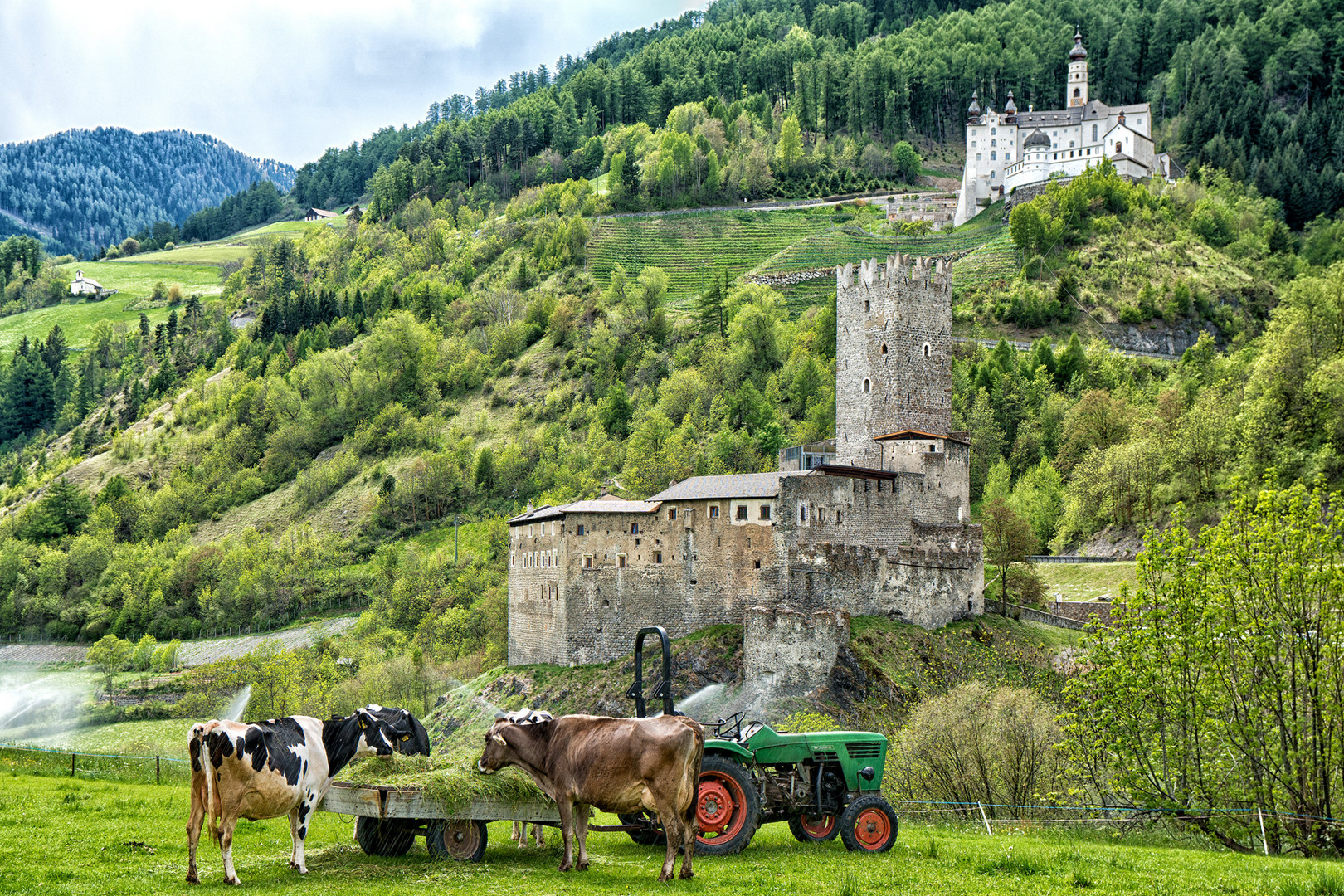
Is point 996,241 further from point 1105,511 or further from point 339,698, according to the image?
point 339,698

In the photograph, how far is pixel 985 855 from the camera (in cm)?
1886

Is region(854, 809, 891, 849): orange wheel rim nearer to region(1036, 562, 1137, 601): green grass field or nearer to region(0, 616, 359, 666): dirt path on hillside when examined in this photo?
region(1036, 562, 1137, 601): green grass field

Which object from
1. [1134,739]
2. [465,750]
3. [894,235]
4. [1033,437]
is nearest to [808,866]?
[465,750]

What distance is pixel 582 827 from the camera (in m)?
18.0

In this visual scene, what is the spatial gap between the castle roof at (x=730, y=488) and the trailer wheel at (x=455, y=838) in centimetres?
3806

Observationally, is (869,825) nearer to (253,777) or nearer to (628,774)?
(628,774)

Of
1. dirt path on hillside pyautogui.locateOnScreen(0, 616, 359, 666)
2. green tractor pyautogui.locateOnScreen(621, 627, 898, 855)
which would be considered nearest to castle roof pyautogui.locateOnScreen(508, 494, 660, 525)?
green tractor pyautogui.locateOnScreen(621, 627, 898, 855)

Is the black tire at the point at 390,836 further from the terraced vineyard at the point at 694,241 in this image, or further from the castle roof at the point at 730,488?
the terraced vineyard at the point at 694,241

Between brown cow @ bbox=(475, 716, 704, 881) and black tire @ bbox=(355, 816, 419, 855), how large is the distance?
99.7 inches

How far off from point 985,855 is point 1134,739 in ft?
26.8

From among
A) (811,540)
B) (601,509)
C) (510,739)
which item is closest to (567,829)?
(510,739)

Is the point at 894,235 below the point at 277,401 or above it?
above

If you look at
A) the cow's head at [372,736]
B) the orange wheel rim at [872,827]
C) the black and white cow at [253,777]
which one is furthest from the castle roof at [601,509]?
the black and white cow at [253,777]

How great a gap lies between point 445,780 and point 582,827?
89.4 inches
